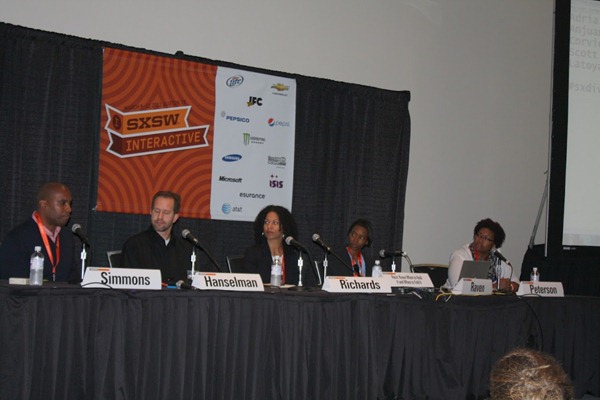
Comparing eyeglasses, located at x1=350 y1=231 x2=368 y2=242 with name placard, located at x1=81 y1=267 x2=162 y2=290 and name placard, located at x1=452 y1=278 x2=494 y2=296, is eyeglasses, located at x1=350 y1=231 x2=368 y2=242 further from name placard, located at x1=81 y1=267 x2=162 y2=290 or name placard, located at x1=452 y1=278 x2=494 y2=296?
name placard, located at x1=81 y1=267 x2=162 y2=290

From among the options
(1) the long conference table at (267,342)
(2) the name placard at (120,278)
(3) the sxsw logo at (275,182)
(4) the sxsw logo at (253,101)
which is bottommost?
(1) the long conference table at (267,342)

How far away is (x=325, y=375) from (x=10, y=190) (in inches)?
98.5

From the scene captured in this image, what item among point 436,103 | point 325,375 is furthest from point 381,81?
point 325,375

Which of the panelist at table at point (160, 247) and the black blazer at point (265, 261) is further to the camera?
the black blazer at point (265, 261)

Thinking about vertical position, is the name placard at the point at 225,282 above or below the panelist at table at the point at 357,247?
below

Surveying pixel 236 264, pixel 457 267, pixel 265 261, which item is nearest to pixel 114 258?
pixel 236 264

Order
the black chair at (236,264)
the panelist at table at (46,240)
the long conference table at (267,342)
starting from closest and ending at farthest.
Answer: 1. the long conference table at (267,342)
2. the panelist at table at (46,240)
3. the black chair at (236,264)

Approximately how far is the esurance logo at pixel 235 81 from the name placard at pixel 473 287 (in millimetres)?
2450

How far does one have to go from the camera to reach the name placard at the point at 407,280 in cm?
424

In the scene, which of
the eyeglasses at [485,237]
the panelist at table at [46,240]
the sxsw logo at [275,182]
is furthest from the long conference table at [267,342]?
the sxsw logo at [275,182]

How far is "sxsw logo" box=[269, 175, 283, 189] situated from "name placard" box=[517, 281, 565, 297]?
2165 millimetres

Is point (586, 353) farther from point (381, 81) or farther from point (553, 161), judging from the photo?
point (381, 81)

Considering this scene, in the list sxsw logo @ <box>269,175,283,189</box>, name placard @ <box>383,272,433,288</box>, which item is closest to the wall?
sxsw logo @ <box>269,175,283,189</box>

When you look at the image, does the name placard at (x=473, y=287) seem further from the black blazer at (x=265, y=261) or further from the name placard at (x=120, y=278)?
the name placard at (x=120, y=278)
